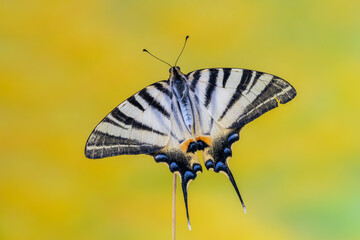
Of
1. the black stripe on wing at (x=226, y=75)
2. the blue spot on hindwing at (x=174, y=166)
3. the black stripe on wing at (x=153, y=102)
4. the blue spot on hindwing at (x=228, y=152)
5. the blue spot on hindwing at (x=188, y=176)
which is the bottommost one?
the blue spot on hindwing at (x=188, y=176)

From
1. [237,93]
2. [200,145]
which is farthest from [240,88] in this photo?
[200,145]

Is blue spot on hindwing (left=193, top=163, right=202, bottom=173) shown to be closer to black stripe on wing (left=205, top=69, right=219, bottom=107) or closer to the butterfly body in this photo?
the butterfly body

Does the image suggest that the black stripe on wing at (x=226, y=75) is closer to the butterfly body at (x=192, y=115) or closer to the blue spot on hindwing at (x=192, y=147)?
the butterfly body at (x=192, y=115)

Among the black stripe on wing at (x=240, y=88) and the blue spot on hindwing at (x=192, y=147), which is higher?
the black stripe on wing at (x=240, y=88)

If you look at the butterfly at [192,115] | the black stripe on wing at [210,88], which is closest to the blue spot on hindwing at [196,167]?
the butterfly at [192,115]

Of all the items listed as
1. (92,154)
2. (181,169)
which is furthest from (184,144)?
(92,154)

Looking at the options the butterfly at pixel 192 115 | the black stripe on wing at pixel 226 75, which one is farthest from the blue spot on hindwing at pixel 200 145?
the black stripe on wing at pixel 226 75

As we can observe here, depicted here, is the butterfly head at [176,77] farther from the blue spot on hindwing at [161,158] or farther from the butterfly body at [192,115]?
the blue spot on hindwing at [161,158]

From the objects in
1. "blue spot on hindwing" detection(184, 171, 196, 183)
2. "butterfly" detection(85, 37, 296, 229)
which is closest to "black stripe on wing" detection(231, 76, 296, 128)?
"butterfly" detection(85, 37, 296, 229)
